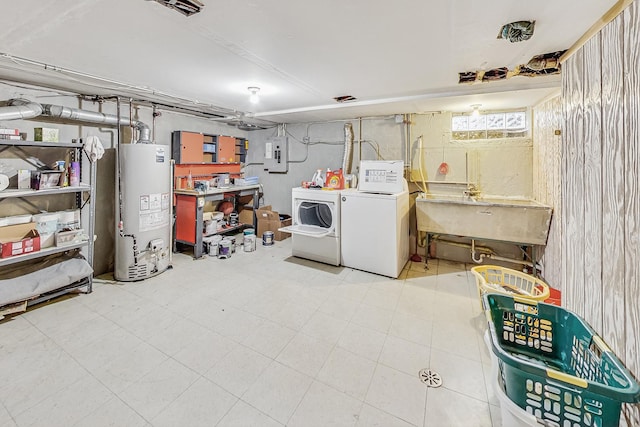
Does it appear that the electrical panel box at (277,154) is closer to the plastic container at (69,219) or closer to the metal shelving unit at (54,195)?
the metal shelving unit at (54,195)

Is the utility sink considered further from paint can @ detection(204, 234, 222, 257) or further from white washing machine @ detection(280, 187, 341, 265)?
paint can @ detection(204, 234, 222, 257)

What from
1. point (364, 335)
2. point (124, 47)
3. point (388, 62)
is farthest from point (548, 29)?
point (124, 47)

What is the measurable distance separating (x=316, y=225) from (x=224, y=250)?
1.47 metres

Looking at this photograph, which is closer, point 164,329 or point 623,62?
point 623,62

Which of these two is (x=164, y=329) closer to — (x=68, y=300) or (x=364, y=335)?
(x=68, y=300)

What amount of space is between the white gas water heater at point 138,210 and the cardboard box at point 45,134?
578 mm

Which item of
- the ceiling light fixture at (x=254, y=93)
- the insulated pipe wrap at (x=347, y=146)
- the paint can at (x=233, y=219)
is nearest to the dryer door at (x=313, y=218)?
the insulated pipe wrap at (x=347, y=146)

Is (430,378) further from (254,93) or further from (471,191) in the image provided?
(254,93)

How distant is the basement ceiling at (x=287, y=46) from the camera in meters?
1.49

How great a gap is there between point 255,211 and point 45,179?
3.03 m

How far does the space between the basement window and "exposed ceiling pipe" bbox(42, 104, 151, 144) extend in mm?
4330

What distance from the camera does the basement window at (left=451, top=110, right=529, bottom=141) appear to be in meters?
3.70

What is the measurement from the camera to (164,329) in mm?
2389

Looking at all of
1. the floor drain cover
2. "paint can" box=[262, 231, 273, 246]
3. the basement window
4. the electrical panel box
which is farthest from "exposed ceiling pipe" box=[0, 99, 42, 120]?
the basement window
